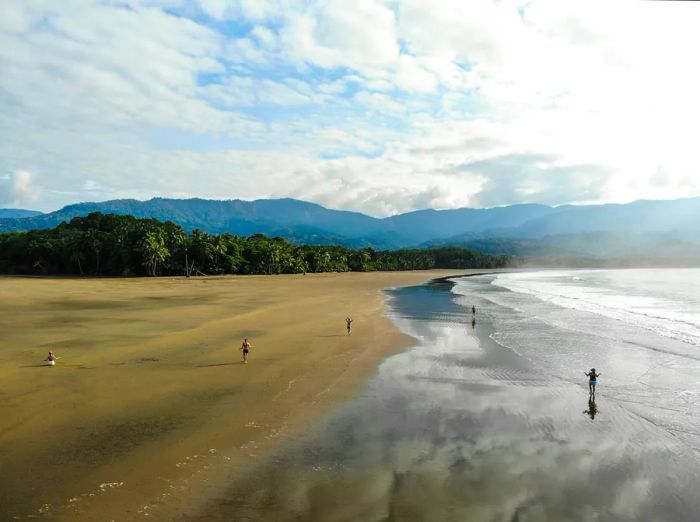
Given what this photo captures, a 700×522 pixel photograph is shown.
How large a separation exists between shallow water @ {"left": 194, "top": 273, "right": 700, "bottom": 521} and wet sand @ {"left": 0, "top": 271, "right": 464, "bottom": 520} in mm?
1560

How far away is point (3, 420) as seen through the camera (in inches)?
571

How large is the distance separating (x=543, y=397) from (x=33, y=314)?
3949 centimetres

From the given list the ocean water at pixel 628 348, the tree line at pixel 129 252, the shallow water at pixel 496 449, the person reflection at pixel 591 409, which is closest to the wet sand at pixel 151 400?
the shallow water at pixel 496 449

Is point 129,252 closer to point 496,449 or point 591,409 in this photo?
point 591,409

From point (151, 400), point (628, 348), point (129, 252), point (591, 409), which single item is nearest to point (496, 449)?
point (591, 409)

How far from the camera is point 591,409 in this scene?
60.0 feet

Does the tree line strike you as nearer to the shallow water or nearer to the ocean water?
the ocean water

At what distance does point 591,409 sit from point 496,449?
6.74m

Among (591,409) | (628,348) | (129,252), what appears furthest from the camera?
(129,252)

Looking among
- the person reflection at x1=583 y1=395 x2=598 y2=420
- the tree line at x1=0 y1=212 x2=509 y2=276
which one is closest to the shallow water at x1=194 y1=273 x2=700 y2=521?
the person reflection at x1=583 y1=395 x2=598 y2=420

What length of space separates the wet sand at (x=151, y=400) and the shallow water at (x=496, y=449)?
156 centimetres

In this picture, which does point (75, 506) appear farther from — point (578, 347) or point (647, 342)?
point (647, 342)

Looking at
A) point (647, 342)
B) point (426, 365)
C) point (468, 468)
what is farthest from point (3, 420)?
point (647, 342)

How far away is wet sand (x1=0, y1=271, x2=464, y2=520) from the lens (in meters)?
10.9
